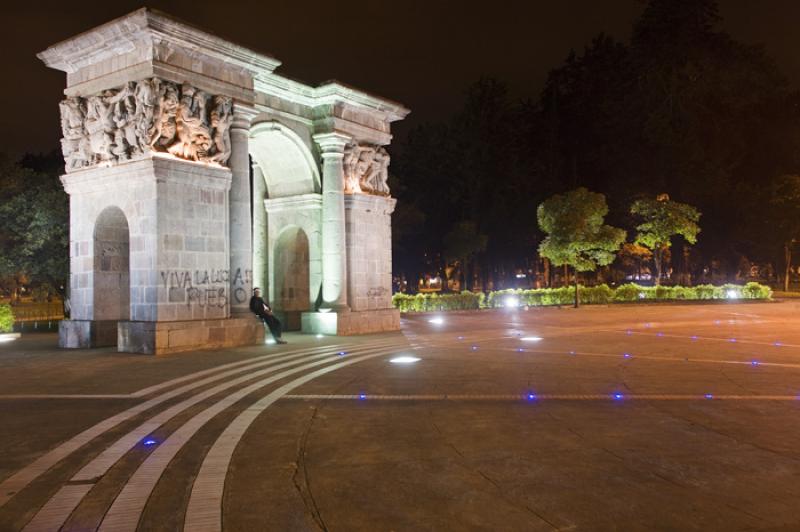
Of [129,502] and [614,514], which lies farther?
[129,502]

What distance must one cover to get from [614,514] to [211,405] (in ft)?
19.1

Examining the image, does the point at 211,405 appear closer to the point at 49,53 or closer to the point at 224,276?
the point at 224,276

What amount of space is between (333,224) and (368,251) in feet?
6.10

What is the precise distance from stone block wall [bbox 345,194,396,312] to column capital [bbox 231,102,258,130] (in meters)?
4.66

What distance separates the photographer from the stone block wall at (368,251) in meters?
21.7

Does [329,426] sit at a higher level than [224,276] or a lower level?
lower

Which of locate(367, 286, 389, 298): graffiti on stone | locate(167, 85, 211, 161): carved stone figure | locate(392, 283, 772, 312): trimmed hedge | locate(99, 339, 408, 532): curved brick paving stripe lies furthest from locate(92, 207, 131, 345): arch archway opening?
locate(392, 283, 772, 312): trimmed hedge

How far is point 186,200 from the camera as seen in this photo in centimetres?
1634

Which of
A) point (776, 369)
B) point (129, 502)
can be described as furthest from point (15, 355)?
point (776, 369)

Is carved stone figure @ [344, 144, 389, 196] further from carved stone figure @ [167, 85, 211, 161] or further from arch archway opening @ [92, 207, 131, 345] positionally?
arch archway opening @ [92, 207, 131, 345]

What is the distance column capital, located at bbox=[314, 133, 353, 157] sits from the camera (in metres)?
20.9

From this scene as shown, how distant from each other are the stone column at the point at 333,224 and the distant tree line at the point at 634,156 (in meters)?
29.4

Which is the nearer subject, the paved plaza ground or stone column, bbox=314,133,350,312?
the paved plaza ground

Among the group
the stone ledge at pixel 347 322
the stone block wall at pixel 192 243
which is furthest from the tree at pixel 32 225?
the stone block wall at pixel 192 243
